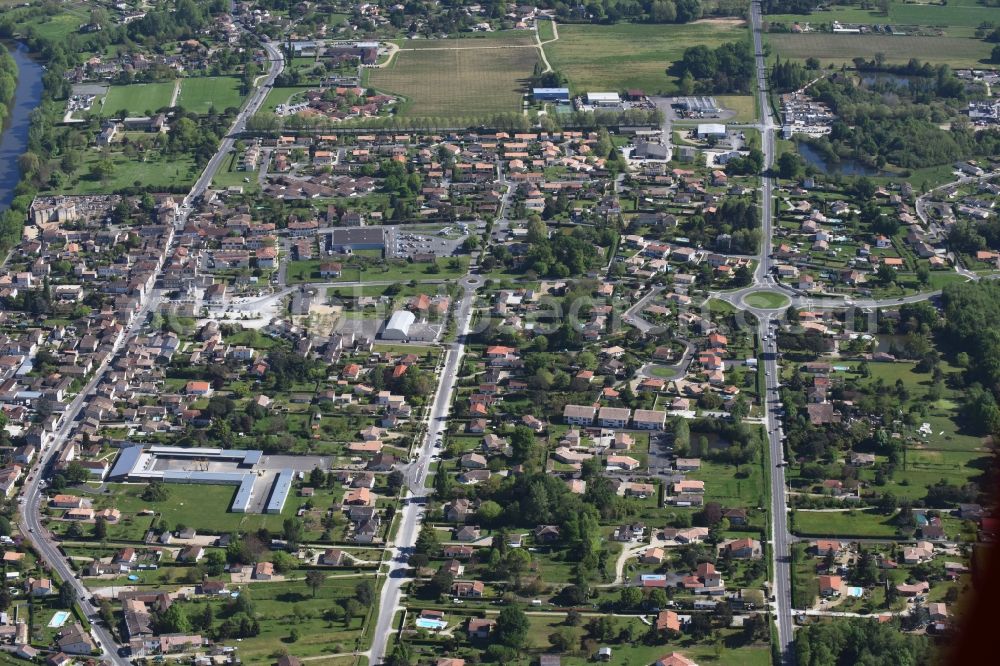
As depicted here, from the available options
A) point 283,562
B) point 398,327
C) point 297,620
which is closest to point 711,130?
point 398,327

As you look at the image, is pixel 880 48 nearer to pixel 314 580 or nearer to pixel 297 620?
pixel 314 580

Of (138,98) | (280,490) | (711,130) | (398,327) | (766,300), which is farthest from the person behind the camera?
(138,98)

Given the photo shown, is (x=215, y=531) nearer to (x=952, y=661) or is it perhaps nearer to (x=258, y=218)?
(x=258, y=218)

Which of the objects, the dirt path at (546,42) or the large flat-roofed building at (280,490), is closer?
the large flat-roofed building at (280,490)

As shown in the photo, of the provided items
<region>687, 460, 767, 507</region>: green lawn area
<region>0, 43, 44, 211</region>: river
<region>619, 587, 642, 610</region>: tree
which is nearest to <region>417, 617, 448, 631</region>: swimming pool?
<region>619, 587, 642, 610</region>: tree

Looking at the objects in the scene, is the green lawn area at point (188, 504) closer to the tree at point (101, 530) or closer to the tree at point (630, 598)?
the tree at point (101, 530)

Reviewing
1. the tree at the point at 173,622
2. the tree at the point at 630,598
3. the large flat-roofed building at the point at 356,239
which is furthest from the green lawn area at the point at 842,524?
the large flat-roofed building at the point at 356,239

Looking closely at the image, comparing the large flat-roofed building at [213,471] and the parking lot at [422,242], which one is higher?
the large flat-roofed building at [213,471]

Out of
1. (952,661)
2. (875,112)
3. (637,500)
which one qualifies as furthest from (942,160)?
(952,661)
